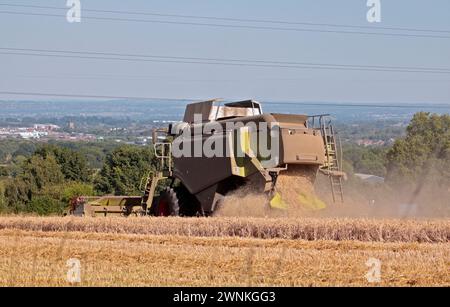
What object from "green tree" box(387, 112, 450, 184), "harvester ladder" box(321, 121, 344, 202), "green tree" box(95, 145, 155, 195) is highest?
"harvester ladder" box(321, 121, 344, 202)

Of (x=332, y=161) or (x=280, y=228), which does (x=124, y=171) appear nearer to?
(x=332, y=161)

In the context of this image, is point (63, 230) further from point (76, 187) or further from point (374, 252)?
point (76, 187)

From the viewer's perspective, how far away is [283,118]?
15.8 m

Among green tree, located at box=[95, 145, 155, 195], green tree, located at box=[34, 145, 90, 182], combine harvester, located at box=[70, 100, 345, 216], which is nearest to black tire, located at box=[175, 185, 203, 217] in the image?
combine harvester, located at box=[70, 100, 345, 216]

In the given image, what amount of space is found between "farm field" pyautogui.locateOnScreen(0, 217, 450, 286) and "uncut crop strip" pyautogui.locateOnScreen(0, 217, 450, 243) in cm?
2

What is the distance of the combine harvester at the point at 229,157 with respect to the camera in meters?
15.5

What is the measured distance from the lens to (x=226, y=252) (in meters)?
11.4

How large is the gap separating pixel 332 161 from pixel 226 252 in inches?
230

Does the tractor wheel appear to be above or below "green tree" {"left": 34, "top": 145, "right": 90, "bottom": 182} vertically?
above

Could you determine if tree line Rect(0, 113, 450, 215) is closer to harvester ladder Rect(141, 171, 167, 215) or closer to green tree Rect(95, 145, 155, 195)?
green tree Rect(95, 145, 155, 195)

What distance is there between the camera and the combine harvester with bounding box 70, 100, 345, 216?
15.5 meters

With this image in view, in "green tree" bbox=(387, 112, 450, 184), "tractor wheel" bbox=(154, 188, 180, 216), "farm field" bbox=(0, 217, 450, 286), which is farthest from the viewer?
"green tree" bbox=(387, 112, 450, 184)

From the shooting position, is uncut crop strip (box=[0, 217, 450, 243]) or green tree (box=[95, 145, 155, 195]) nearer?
uncut crop strip (box=[0, 217, 450, 243])

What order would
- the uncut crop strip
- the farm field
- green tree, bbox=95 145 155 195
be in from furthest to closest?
green tree, bbox=95 145 155 195 < the uncut crop strip < the farm field
